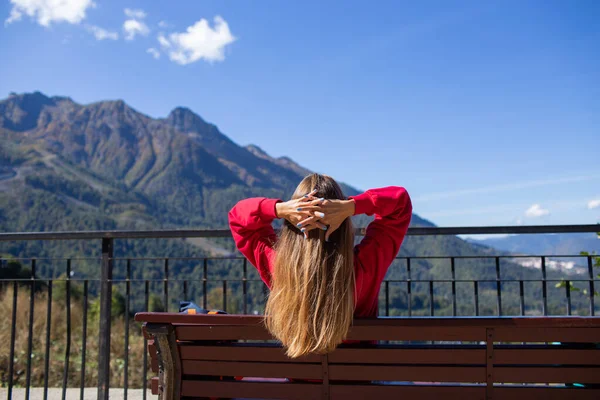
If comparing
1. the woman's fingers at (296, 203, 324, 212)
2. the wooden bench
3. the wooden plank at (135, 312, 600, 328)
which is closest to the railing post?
the wooden bench

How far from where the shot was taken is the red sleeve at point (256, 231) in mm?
2176

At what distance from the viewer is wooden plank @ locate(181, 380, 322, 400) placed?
1.98 metres

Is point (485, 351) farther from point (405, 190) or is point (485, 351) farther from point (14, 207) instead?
point (14, 207)

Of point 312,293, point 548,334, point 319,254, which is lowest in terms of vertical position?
point 548,334

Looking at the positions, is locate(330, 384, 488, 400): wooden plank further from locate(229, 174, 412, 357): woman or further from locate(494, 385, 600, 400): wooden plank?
locate(229, 174, 412, 357): woman

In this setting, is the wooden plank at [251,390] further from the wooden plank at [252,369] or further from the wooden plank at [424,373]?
the wooden plank at [424,373]

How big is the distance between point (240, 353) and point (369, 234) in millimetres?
701

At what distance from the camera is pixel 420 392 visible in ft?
6.29

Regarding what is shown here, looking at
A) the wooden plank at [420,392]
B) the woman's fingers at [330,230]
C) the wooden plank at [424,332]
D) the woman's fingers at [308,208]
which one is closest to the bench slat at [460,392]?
the wooden plank at [420,392]

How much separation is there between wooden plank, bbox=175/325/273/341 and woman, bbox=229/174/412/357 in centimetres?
6

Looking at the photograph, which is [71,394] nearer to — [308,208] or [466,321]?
[308,208]

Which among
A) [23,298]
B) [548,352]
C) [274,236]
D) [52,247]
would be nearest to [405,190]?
[274,236]

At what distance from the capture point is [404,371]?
6.24 ft

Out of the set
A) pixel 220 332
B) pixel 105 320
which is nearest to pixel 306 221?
pixel 220 332
